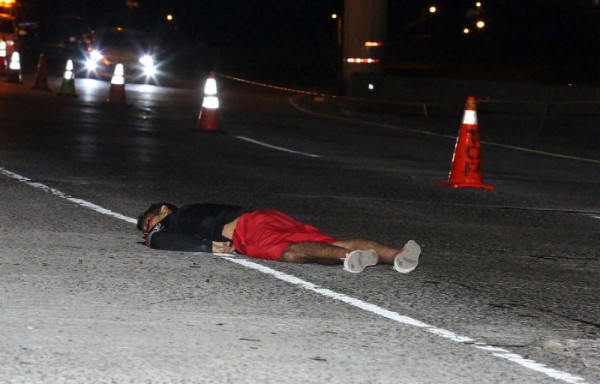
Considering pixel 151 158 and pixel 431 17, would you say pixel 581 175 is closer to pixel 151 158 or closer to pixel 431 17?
pixel 151 158

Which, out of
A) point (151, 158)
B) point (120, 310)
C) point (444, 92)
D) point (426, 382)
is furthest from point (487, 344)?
point (444, 92)

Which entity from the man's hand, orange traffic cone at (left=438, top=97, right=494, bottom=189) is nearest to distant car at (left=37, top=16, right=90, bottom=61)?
orange traffic cone at (left=438, top=97, right=494, bottom=189)

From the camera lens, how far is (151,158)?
14.5m

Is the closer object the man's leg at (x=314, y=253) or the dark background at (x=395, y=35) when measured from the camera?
the man's leg at (x=314, y=253)

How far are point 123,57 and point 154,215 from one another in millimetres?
26023

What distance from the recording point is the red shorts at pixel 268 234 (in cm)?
778

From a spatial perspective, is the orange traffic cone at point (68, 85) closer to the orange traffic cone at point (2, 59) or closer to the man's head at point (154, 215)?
the orange traffic cone at point (2, 59)

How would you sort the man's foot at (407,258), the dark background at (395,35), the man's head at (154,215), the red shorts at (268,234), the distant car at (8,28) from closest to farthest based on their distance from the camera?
the man's foot at (407,258)
the red shorts at (268,234)
the man's head at (154,215)
the distant car at (8,28)
the dark background at (395,35)

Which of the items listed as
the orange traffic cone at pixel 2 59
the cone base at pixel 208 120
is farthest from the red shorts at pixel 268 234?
the orange traffic cone at pixel 2 59

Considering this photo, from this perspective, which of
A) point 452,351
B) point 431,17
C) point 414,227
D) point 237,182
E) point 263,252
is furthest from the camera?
point 431,17

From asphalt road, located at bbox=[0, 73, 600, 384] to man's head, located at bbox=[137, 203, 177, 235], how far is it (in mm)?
239

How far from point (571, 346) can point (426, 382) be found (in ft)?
3.57

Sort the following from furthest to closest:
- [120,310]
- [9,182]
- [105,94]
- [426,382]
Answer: [105,94] → [9,182] → [120,310] → [426,382]

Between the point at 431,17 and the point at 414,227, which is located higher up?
the point at 431,17
